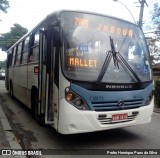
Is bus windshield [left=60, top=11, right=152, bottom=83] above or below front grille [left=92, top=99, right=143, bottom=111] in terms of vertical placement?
above

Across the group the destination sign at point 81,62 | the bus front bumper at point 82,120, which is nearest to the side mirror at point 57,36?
the destination sign at point 81,62

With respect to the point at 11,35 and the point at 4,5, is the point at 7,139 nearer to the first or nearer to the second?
the point at 4,5

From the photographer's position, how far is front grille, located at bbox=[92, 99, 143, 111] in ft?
19.1

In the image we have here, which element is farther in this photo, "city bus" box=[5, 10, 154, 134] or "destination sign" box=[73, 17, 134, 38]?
"destination sign" box=[73, 17, 134, 38]

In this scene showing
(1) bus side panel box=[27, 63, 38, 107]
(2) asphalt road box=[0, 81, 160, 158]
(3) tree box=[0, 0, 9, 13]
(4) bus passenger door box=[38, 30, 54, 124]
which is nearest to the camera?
(2) asphalt road box=[0, 81, 160, 158]

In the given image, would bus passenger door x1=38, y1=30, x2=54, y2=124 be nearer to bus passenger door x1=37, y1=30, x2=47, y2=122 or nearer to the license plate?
bus passenger door x1=37, y1=30, x2=47, y2=122

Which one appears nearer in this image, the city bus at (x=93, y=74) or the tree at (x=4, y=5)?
the city bus at (x=93, y=74)

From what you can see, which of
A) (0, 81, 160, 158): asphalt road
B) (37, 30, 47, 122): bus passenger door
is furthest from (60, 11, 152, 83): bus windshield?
(0, 81, 160, 158): asphalt road

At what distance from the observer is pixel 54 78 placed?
6.06m

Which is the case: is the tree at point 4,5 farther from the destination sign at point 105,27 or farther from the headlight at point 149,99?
the headlight at point 149,99

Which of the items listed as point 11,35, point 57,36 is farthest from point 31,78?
point 11,35

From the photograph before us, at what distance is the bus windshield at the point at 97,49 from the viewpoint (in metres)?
5.86

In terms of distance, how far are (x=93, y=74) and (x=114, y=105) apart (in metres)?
0.79

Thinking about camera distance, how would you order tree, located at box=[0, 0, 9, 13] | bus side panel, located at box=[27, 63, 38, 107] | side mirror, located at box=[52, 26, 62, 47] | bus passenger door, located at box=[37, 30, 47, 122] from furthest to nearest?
tree, located at box=[0, 0, 9, 13] → bus side panel, located at box=[27, 63, 38, 107] → bus passenger door, located at box=[37, 30, 47, 122] → side mirror, located at box=[52, 26, 62, 47]
